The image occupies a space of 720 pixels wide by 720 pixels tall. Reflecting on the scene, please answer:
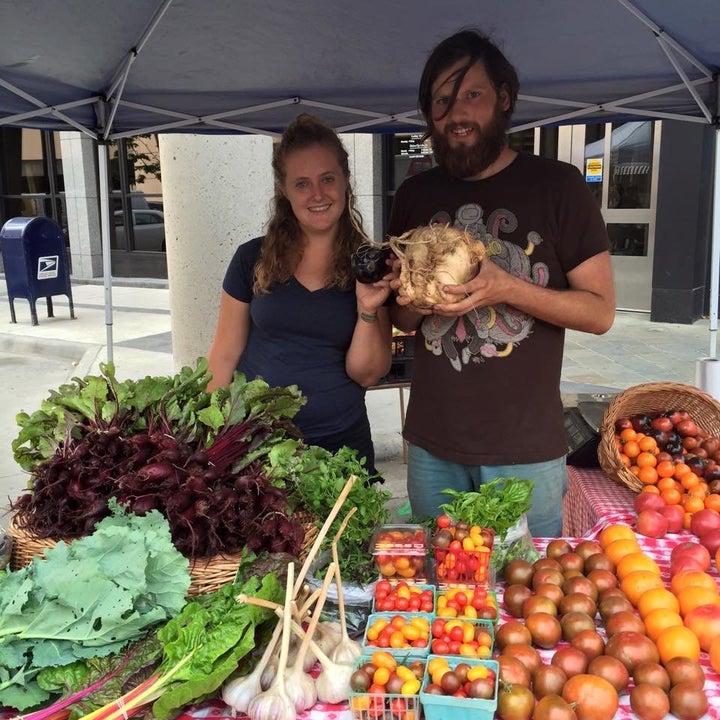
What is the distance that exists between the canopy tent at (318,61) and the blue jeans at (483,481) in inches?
75.8

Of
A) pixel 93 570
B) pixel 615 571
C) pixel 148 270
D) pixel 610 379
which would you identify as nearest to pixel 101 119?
pixel 93 570

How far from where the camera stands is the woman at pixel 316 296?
107 inches

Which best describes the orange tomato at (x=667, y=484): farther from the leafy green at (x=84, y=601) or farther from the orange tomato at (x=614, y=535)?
the leafy green at (x=84, y=601)

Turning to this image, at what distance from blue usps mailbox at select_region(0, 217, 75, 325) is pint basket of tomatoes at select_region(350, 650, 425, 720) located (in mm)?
10712

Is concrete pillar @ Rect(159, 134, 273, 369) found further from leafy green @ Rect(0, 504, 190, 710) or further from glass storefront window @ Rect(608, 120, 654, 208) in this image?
glass storefront window @ Rect(608, 120, 654, 208)

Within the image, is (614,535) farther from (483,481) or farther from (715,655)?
(715,655)

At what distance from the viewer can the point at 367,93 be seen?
423 centimetres

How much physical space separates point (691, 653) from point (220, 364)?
80.9 inches

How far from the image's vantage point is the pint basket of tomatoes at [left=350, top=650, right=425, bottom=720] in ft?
4.69

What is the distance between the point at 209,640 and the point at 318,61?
3083 millimetres

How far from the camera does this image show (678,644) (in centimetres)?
165

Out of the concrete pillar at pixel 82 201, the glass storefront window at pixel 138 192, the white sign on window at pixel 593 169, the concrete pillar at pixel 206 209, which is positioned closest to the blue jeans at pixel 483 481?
the concrete pillar at pixel 206 209

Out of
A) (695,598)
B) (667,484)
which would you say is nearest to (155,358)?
(667,484)

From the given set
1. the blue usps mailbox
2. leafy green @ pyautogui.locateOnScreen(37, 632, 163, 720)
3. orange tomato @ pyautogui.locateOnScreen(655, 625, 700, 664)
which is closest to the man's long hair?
orange tomato @ pyautogui.locateOnScreen(655, 625, 700, 664)
